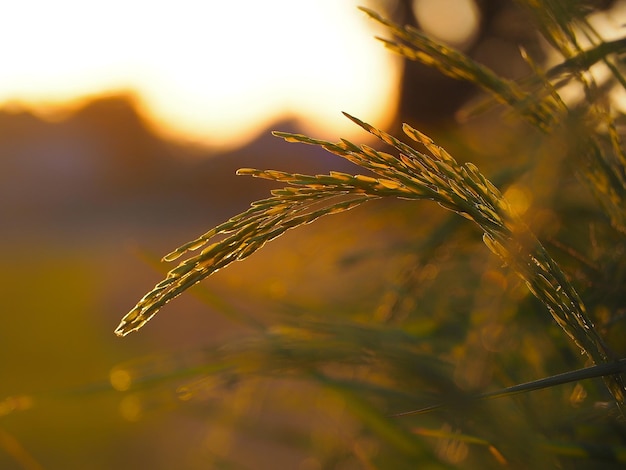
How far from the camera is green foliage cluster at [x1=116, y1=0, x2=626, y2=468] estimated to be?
43 centimetres

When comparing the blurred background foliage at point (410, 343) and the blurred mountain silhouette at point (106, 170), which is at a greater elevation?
the blurred mountain silhouette at point (106, 170)

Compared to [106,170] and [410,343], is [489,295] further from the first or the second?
[106,170]

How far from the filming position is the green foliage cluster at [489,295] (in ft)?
1.40

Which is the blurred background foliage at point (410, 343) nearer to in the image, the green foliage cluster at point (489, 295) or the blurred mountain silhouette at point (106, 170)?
the green foliage cluster at point (489, 295)

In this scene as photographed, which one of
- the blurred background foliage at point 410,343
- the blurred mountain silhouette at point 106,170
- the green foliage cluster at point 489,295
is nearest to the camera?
the green foliage cluster at point 489,295

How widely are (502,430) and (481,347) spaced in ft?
0.38

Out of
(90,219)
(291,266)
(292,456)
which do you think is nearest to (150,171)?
(90,219)

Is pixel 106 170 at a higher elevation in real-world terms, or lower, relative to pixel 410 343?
higher

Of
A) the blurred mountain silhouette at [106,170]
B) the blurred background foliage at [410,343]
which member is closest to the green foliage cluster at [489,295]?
the blurred background foliage at [410,343]

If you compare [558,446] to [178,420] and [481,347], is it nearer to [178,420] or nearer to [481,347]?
[481,347]

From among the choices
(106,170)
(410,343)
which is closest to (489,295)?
(410,343)

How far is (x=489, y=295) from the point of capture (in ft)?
2.55

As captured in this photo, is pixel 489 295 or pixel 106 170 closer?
pixel 489 295

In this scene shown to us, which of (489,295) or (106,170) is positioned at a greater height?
(106,170)
